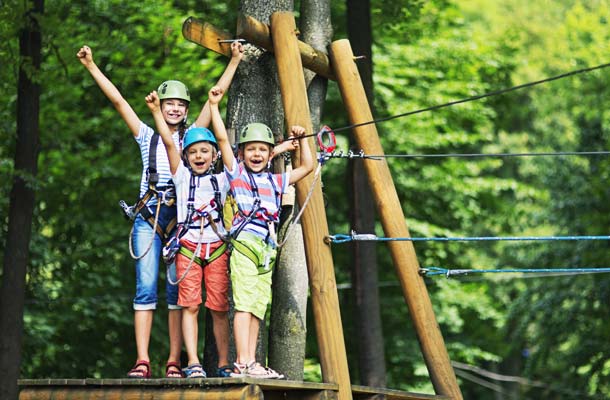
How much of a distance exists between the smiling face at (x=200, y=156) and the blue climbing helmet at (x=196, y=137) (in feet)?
0.06

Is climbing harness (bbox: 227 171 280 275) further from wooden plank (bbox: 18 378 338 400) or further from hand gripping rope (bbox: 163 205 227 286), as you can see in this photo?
wooden plank (bbox: 18 378 338 400)

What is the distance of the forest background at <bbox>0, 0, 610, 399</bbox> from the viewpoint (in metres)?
14.8

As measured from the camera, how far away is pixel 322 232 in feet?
23.9

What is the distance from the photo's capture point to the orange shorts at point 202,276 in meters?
6.66

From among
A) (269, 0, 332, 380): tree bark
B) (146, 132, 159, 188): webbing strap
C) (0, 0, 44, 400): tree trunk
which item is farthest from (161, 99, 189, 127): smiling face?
(0, 0, 44, 400): tree trunk

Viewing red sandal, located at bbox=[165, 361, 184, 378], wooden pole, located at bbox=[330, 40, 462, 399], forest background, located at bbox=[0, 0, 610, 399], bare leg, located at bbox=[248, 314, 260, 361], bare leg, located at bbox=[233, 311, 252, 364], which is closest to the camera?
bare leg, located at bbox=[233, 311, 252, 364]

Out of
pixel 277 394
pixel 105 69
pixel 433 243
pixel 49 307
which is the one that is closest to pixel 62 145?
pixel 105 69

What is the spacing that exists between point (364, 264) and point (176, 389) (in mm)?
7589

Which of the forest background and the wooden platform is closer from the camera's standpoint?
the wooden platform

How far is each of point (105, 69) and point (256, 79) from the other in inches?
311

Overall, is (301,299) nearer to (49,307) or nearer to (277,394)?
(277,394)

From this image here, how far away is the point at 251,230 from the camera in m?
6.53

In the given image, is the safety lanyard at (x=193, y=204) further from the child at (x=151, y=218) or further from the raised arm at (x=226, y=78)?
the raised arm at (x=226, y=78)

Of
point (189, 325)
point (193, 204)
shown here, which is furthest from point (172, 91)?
point (189, 325)
